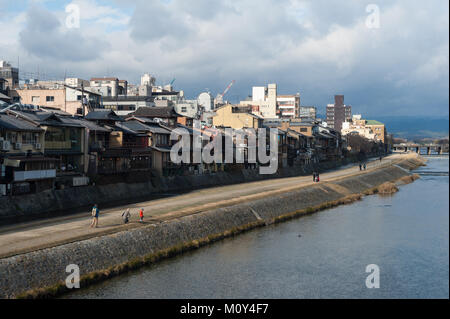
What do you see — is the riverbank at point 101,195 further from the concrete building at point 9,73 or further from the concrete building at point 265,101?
the concrete building at point 265,101

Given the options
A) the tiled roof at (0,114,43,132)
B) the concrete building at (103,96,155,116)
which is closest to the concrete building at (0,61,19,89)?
the concrete building at (103,96,155,116)

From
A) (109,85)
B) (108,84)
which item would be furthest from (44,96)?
(108,84)

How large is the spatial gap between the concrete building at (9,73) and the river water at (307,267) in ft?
225

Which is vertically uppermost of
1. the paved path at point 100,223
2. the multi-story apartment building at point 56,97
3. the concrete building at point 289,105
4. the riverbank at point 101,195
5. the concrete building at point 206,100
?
the concrete building at point 289,105

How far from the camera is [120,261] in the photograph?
92.0 ft

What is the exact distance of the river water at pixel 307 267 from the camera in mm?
25438

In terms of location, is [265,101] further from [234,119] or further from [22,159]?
[22,159]

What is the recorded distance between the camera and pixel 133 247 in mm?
29859

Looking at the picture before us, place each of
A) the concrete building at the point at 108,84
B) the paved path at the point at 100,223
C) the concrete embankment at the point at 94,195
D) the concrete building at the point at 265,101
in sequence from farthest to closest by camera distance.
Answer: the concrete building at the point at 265,101 < the concrete building at the point at 108,84 < the concrete embankment at the point at 94,195 < the paved path at the point at 100,223

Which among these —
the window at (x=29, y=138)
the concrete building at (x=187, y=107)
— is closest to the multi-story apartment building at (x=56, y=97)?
the window at (x=29, y=138)

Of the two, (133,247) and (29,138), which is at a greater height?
(29,138)

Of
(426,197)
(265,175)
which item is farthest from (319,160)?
(426,197)

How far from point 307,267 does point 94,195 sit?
77.6 feet

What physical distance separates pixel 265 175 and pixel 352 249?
151ft
